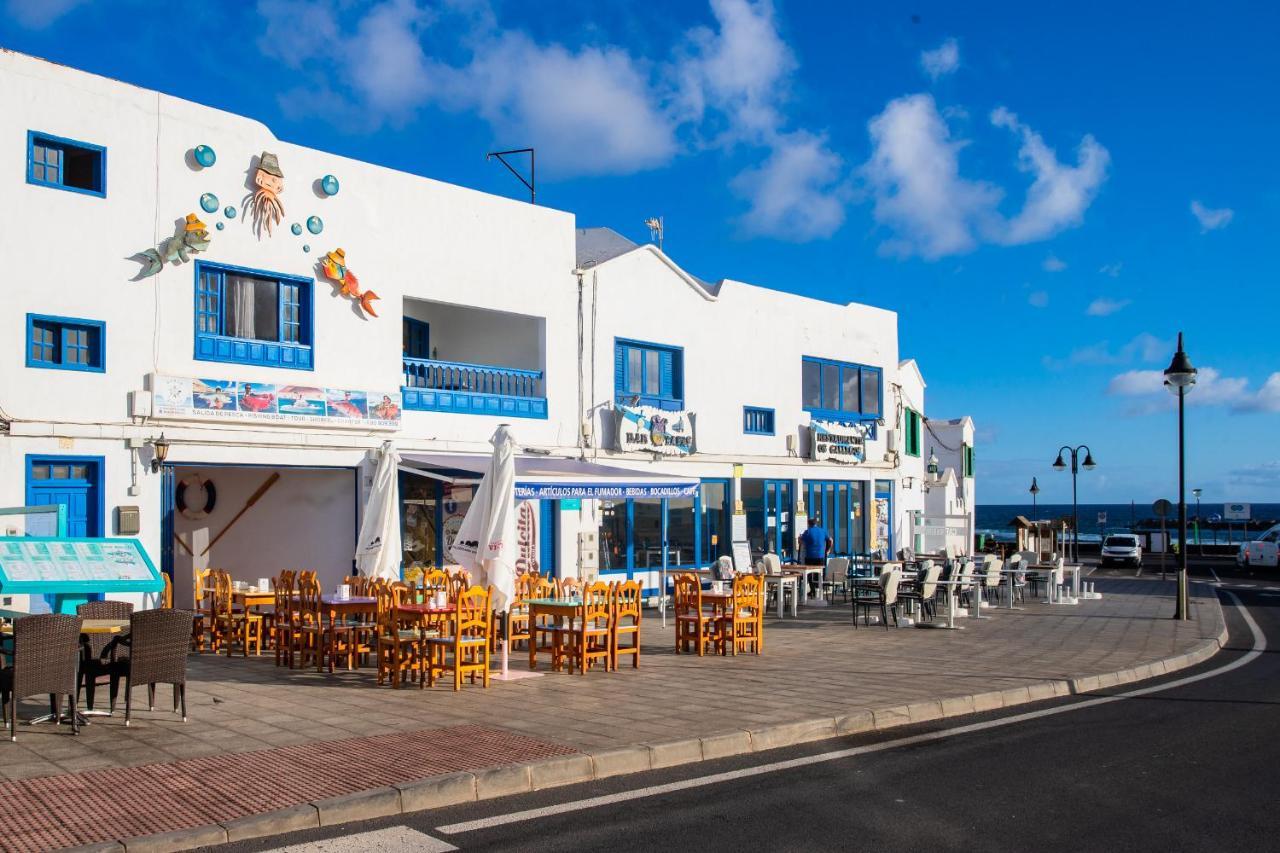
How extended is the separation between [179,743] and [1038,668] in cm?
932

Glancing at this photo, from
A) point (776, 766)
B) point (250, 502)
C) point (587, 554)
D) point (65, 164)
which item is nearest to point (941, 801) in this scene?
point (776, 766)

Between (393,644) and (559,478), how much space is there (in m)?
4.15

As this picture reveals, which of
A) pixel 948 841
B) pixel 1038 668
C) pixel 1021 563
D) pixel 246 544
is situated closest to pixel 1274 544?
pixel 1021 563

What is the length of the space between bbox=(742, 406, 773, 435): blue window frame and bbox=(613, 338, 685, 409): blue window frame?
201 cm

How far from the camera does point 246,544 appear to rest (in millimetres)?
18141

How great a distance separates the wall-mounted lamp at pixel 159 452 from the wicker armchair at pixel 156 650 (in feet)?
18.3

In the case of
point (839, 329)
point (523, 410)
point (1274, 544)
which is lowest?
point (1274, 544)

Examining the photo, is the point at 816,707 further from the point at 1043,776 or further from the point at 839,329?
the point at 839,329

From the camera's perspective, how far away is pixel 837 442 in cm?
Answer: 2591

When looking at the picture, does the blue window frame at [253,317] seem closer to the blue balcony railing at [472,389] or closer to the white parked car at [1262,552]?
the blue balcony railing at [472,389]

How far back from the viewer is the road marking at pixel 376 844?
19.9 ft

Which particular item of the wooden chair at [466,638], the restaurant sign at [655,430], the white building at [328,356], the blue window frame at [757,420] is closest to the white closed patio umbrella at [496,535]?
the wooden chair at [466,638]

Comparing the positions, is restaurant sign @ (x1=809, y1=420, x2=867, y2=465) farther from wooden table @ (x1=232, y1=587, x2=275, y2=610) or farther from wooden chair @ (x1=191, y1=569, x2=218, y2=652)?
wooden chair @ (x1=191, y1=569, x2=218, y2=652)

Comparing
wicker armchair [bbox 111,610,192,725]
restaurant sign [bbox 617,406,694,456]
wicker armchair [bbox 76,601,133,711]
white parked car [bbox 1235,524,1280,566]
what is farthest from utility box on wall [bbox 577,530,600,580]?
white parked car [bbox 1235,524,1280,566]
